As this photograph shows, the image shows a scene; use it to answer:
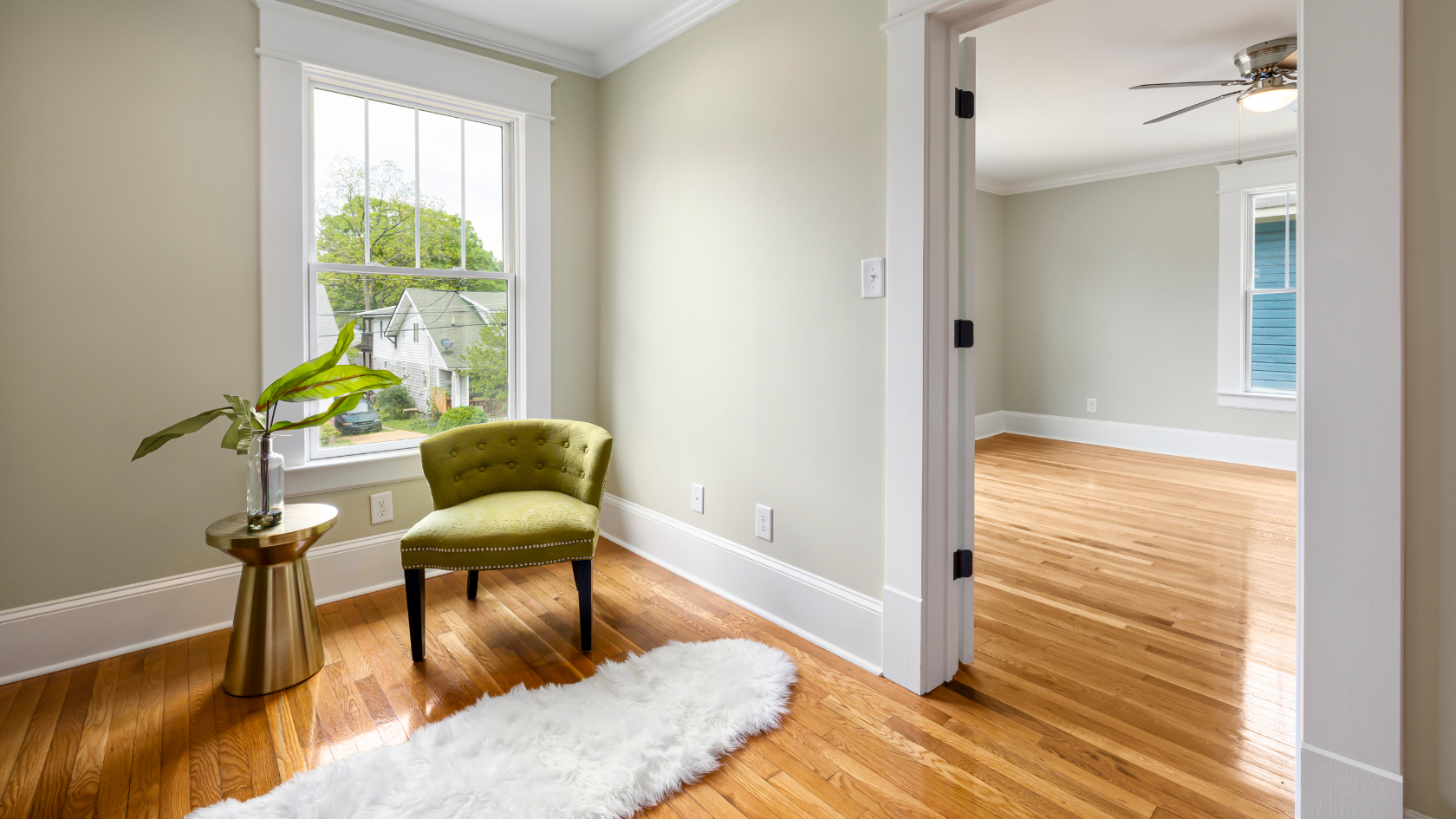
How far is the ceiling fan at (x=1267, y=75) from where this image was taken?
3.30 m

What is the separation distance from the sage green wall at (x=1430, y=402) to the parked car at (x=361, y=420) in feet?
10.6

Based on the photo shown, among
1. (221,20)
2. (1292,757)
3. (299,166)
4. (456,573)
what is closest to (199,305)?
(299,166)

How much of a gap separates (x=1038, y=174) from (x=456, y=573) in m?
6.13

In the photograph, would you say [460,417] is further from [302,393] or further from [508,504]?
[302,393]

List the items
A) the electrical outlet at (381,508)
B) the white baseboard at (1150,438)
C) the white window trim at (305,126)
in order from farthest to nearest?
the white baseboard at (1150,438)
the electrical outlet at (381,508)
the white window trim at (305,126)

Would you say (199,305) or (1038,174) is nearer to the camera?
(199,305)

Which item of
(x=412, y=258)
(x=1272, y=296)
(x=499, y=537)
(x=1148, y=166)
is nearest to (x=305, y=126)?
(x=412, y=258)

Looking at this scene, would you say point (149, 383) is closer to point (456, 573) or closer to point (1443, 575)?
point (456, 573)

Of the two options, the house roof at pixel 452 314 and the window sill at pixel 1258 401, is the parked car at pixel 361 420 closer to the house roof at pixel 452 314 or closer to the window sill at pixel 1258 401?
the house roof at pixel 452 314

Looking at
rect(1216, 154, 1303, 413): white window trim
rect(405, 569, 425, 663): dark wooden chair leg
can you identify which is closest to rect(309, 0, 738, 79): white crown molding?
rect(405, 569, 425, 663): dark wooden chair leg

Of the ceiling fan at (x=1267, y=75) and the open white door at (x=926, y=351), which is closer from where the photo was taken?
the open white door at (x=926, y=351)

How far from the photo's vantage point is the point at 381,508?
2.86 meters

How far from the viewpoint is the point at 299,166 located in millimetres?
2568

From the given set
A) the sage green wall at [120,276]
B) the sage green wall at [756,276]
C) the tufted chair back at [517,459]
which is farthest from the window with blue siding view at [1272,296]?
the sage green wall at [120,276]
